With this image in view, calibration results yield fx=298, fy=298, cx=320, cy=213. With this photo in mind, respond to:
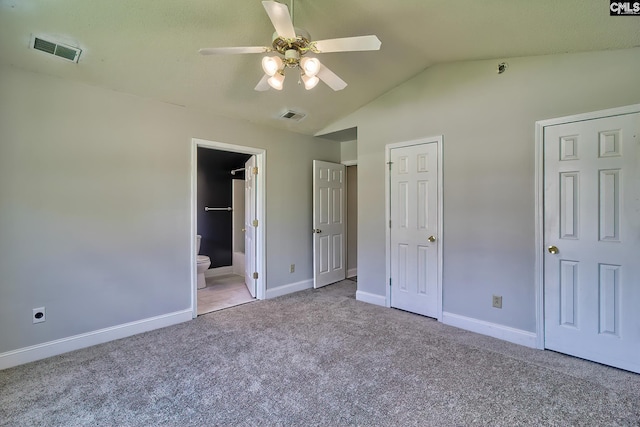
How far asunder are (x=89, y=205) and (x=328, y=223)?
298 cm

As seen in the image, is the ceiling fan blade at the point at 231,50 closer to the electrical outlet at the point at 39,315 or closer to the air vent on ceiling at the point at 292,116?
the air vent on ceiling at the point at 292,116

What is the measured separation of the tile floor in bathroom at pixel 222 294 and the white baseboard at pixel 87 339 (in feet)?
1.20

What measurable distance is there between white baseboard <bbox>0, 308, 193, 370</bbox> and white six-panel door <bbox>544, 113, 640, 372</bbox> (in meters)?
3.63

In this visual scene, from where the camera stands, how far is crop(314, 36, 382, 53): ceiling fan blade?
1.73m

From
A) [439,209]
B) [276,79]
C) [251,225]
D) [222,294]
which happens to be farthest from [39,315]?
[439,209]

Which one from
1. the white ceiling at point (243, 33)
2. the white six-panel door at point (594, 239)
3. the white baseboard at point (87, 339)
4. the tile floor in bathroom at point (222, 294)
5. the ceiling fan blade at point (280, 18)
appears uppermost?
the white ceiling at point (243, 33)

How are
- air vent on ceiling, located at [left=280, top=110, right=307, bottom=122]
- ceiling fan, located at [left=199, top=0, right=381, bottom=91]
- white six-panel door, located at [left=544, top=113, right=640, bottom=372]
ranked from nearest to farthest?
ceiling fan, located at [left=199, top=0, right=381, bottom=91] → white six-panel door, located at [left=544, top=113, right=640, bottom=372] → air vent on ceiling, located at [left=280, top=110, right=307, bottom=122]

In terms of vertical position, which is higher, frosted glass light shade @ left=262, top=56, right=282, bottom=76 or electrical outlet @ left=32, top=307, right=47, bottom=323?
frosted glass light shade @ left=262, top=56, right=282, bottom=76

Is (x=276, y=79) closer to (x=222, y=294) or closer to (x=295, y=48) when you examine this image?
(x=295, y=48)

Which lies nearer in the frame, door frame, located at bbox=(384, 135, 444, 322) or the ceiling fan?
the ceiling fan

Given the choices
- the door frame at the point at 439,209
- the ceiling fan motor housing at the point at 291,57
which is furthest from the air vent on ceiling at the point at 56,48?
the door frame at the point at 439,209

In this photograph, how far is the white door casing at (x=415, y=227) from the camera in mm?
3293

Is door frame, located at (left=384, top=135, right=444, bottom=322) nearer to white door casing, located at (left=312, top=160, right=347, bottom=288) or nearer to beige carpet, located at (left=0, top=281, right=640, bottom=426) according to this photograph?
beige carpet, located at (left=0, top=281, right=640, bottom=426)

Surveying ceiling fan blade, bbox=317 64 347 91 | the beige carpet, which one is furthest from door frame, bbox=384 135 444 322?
ceiling fan blade, bbox=317 64 347 91
